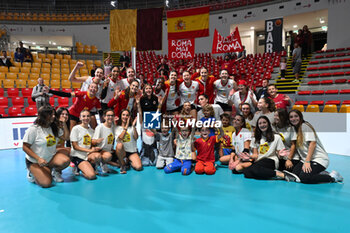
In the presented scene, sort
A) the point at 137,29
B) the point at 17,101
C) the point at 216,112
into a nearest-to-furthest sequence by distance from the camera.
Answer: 1. the point at 216,112
2. the point at 137,29
3. the point at 17,101

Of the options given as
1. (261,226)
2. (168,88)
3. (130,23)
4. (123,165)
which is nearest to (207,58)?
(130,23)

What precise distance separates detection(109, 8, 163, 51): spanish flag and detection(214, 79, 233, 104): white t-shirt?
2.47 m

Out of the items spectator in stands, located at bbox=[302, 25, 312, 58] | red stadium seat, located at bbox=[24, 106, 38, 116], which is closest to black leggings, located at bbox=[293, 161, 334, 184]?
red stadium seat, located at bbox=[24, 106, 38, 116]

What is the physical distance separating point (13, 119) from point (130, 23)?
4.33 meters

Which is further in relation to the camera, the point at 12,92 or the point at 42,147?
the point at 12,92

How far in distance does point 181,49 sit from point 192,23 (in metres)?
1.02

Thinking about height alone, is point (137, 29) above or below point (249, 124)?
above

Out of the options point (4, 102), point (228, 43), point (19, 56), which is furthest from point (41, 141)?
point (19, 56)

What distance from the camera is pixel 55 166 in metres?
3.85

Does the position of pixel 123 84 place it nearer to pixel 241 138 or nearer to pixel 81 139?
pixel 81 139

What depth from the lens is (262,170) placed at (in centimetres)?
398

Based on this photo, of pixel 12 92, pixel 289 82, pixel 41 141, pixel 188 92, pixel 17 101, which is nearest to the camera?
pixel 41 141

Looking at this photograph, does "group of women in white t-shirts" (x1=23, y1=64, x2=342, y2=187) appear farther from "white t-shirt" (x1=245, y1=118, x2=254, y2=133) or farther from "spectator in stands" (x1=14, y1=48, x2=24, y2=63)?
Result: "spectator in stands" (x1=14, y1=48, x2=24, y2=63)

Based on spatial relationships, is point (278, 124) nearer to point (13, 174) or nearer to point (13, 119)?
point (13, 174)
